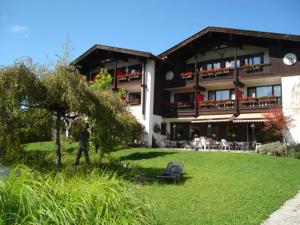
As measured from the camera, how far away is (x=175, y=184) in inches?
525

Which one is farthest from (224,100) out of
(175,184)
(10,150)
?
(10,150)

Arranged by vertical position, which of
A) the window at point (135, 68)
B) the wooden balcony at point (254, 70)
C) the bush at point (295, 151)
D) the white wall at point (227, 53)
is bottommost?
the bush at point (295, 151)

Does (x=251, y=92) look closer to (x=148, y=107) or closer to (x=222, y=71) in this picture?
(x=222, y=71)

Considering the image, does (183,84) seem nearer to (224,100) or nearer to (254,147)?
(224,100)

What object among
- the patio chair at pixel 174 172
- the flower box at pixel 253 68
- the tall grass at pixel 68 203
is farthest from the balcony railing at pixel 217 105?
the tall grass at pixel 68 203

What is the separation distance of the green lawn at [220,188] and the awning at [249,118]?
6.78 metres

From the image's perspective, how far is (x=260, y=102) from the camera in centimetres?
2864

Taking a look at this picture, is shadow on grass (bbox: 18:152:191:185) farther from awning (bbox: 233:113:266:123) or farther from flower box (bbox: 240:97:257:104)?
flower box (bbox: 240:97:257:104)

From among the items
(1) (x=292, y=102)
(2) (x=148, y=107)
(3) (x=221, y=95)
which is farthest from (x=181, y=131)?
(1) (x=292, y=102)

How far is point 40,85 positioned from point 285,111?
1997 cm

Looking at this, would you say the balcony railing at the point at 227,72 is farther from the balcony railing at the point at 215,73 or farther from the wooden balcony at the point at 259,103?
the wooden balcony at the point at 259,103

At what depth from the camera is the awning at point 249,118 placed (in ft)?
89.7

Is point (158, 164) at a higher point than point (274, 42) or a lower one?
lower

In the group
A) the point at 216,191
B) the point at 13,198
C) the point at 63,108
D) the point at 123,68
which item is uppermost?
the point at 123,68
